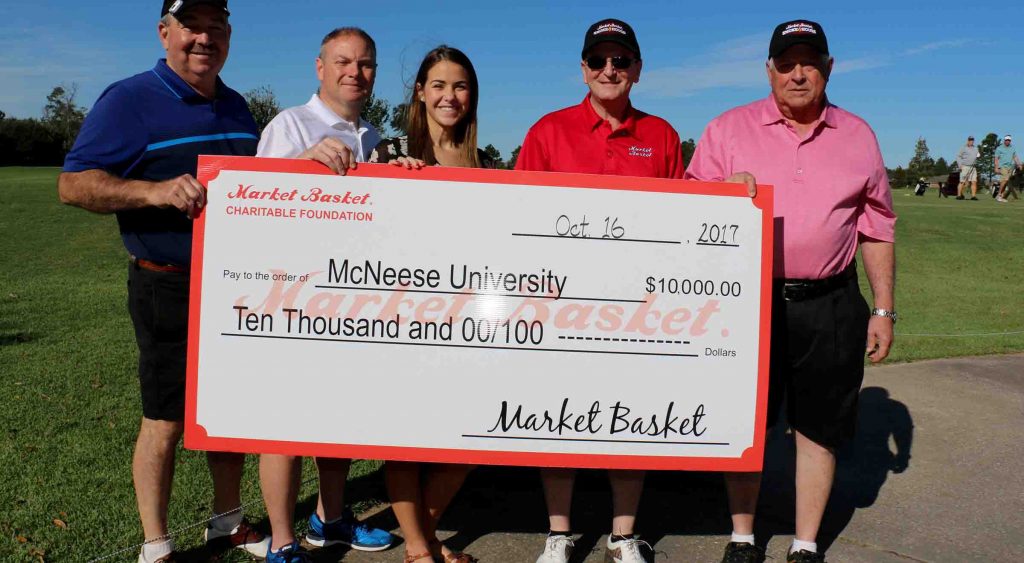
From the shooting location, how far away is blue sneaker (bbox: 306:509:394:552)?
13.0 ft

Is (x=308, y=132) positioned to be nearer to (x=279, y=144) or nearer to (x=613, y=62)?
(x=279, y=144)

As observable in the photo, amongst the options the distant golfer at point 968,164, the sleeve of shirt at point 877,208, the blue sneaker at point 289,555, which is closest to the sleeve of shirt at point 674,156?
the sleeve of shirt at point 877,208

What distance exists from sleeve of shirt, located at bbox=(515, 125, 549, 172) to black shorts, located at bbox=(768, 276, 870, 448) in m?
1.11

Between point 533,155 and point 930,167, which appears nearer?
Answer: point 533,155

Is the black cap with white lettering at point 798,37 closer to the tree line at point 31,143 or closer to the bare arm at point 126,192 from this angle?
the bare arm at point 126,192

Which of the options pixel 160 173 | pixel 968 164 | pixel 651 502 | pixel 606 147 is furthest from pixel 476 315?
pixel 968 164

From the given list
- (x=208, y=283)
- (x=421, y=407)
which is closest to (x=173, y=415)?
(x=208, y=283)

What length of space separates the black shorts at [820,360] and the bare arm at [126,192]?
2.32 meters

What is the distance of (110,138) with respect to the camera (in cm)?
343

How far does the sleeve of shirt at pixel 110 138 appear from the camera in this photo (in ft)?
11.2

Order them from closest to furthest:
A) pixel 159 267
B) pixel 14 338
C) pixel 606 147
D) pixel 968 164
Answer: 1. pixel 159 267
2. pixel 606 147
3. pixel 14 338
4. pixel 968 164

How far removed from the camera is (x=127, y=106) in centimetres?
346

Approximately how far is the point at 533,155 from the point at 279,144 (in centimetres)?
105

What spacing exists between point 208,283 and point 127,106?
760mm
